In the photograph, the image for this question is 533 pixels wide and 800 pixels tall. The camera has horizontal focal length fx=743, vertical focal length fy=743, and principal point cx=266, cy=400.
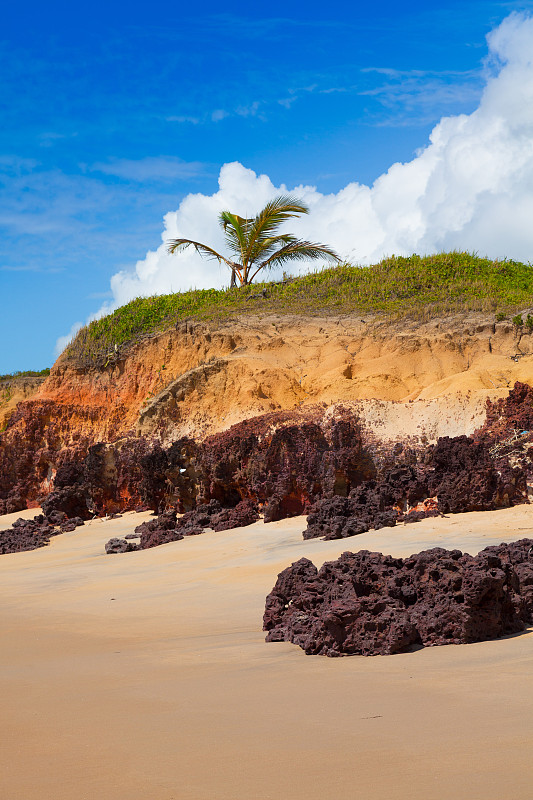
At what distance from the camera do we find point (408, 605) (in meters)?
4.77

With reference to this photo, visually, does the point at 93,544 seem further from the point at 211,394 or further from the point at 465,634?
the point at 465,634

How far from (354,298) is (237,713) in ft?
56.6

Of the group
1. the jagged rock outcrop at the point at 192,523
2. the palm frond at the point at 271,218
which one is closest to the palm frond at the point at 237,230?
the palm frond at the point at 271,218

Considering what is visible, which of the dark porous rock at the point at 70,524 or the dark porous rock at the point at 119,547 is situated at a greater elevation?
the dark porous rock at the point at 70,524

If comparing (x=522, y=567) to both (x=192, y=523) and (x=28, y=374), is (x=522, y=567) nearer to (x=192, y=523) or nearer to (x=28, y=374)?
(x=192, y=523)

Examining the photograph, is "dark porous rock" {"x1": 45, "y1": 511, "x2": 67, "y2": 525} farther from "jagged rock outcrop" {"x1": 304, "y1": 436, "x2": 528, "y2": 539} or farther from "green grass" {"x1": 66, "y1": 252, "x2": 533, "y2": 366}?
"jagged rock outcrop" {"x1": 304, "y1": 436, "x2": 528, "y2": 539}

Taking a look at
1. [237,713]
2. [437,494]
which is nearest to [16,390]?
[437,494]

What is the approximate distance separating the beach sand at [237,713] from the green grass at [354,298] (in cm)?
1355

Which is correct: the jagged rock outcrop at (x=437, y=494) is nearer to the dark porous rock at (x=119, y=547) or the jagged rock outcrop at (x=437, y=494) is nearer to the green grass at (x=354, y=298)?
the dark porous rock at (x=119, y=547)

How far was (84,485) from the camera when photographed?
632 inches

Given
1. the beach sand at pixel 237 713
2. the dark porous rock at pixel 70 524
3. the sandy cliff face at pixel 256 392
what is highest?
the sandy cliff face at pixel 256 392

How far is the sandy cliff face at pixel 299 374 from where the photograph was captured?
13.3 m

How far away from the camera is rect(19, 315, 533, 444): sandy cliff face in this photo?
523 inches

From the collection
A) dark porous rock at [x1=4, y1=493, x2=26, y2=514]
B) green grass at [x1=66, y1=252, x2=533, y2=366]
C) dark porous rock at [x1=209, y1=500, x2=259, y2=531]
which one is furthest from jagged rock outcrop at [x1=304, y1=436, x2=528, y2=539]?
dark porous rock at [x1=4, y1=493, x2=26, y2=514]
